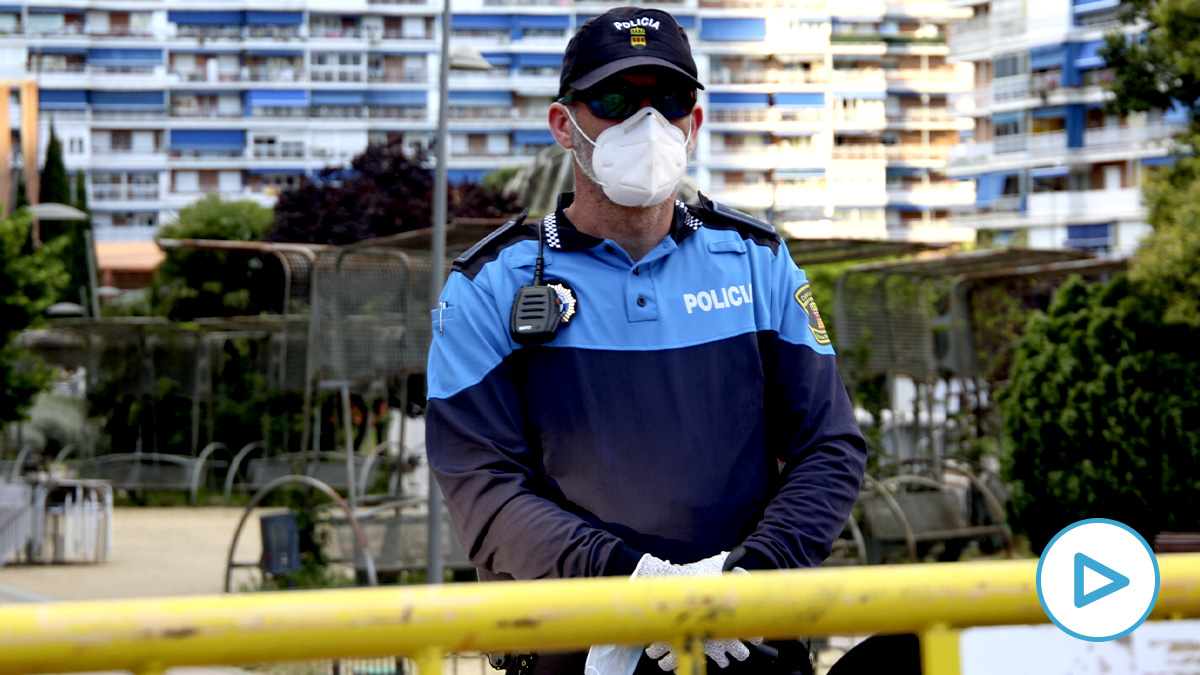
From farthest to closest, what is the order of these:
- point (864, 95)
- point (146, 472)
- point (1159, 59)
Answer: point (864, 95), point (146, 472), point (1159, 59)

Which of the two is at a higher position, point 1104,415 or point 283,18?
point 283,18

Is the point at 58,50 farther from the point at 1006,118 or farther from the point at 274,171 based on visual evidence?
the point at 1006,118

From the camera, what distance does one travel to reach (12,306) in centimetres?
1389

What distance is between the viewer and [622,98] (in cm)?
266

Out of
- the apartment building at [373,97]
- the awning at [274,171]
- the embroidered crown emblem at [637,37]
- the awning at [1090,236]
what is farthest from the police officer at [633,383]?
the awning at [274,171]

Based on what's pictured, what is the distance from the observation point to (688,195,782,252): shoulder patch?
267 centimetres

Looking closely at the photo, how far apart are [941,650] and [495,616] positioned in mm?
494

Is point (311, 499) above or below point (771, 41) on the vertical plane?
below

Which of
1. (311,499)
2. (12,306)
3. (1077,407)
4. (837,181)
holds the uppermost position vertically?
(837,181)

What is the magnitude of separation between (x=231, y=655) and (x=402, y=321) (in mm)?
10101

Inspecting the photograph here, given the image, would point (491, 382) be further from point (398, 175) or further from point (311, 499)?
point (398, 175)

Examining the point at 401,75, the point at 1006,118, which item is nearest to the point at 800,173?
the point at 401,75

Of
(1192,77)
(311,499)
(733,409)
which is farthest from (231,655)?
(1192,77)
